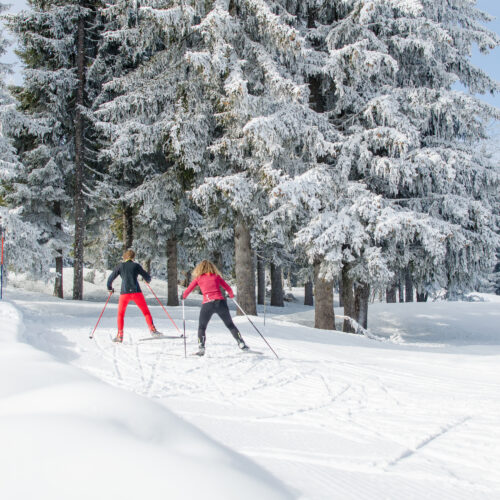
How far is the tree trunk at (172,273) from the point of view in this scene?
768 inches

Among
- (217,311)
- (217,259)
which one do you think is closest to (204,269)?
(217,311)

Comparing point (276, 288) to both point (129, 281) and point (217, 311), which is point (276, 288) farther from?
point (217, 311)

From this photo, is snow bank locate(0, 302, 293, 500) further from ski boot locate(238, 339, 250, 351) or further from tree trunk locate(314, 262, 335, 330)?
tree trunk locate(314, 262, 335, 330)

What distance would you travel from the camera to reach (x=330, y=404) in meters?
4.66

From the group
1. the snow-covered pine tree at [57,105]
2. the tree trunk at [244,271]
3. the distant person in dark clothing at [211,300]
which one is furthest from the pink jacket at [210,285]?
the snow-covered pine tree at [57,105]

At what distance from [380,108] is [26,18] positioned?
14057 mm

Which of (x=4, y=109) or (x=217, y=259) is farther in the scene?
(x=217, y=259)

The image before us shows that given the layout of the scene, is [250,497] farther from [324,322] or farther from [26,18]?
[26,18]

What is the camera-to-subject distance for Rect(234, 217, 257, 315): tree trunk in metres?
12.8

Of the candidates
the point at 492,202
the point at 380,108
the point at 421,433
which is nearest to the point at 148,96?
the point at 380,108

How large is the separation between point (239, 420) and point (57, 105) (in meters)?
17.3

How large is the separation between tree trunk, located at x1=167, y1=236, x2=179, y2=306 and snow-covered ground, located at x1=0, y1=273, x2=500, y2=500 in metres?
10.5

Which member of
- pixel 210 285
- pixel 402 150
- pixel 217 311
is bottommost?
pixel 217 311

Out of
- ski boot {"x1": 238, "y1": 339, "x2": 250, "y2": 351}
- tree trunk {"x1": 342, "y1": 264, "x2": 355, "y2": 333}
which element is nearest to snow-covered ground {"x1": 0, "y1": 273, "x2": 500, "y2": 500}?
ski boot {"x1": 238, "y1": 339, "x2": 250, "y2": 351}
